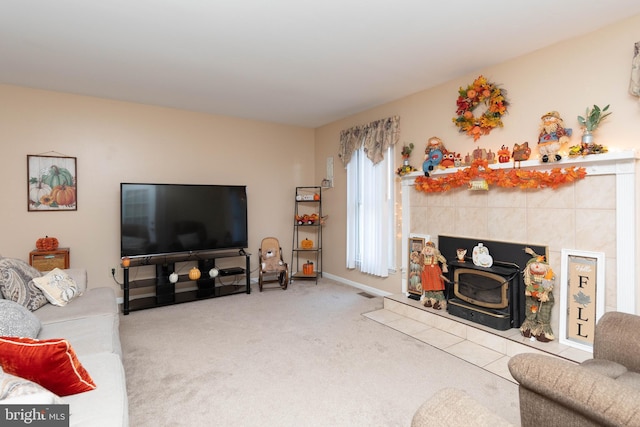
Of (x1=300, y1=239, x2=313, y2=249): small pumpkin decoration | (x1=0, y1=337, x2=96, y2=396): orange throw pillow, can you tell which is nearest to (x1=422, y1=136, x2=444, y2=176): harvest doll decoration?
(x1=300, y1=239, x2=313, y2=249): small pumpkin decoration

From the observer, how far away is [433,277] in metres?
3.54

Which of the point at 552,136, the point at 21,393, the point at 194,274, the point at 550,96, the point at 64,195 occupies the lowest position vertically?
the point at 194,274

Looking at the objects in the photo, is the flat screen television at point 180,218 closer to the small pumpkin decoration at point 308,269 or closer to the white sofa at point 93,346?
the white sofa at point 93,346

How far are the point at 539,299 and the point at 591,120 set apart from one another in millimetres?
1466

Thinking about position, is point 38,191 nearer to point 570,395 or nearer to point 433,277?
point 433,277

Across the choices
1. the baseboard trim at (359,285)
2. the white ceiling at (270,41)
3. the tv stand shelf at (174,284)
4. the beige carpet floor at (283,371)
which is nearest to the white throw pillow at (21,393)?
Result: the beige carpet floor at (283,371)

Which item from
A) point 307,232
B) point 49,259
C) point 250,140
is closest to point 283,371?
point 49,259

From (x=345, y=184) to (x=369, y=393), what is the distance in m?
3.42

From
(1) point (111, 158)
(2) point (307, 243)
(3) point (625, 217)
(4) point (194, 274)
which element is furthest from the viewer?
(2) point (307, 243)

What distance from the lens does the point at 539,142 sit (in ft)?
9.43

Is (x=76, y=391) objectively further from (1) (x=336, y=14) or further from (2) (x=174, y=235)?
(2) (x=174, y=235)

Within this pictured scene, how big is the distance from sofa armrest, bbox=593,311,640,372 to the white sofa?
2344mm

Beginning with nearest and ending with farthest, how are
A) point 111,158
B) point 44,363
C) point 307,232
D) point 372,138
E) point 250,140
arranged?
point 44,363, point 111,158, point 372,138, point 250,140, point 307,232

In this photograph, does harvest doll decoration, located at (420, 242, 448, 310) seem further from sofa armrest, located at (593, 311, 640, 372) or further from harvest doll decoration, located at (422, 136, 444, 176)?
sofa armrest, located at (593, 311, 640, 372)
